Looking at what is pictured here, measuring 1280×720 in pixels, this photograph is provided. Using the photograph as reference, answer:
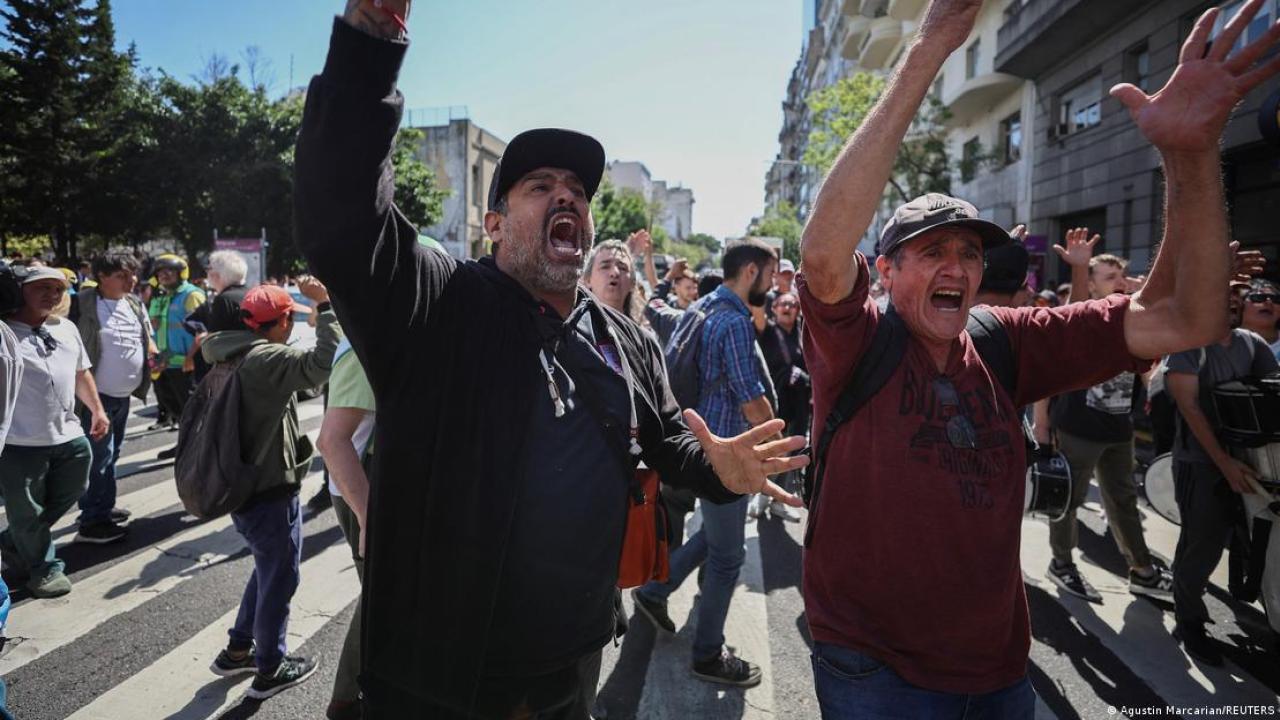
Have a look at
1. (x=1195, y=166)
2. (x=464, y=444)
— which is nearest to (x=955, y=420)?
(x=1195, y=166)

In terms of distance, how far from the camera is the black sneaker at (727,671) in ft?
11.2

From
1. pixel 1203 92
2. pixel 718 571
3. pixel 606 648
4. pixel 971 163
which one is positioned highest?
pixel 971 163

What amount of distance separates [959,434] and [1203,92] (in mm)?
1056

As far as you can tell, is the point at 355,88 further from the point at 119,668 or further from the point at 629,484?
the point at 119,668

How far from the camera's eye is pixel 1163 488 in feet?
14.3

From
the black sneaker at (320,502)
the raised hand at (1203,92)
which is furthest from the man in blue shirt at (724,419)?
the black sneaker at (320,502)

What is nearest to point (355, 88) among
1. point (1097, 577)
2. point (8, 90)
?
point (1097, 577)

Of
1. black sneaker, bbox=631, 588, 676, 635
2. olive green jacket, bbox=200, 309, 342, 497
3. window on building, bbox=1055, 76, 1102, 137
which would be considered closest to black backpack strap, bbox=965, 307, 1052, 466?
black sneaker, bbox=631, 588, 676, 635

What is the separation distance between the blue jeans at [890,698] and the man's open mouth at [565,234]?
4.42 feet

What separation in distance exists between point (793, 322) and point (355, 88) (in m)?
5.74

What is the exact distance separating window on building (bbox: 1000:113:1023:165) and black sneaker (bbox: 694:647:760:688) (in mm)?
20446

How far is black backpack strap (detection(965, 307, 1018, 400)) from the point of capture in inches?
84.0

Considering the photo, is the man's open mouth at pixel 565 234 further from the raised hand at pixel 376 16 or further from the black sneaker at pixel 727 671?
the black sneaker at pixel 727 671

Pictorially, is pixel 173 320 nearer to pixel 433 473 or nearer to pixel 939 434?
pixel 433 473
